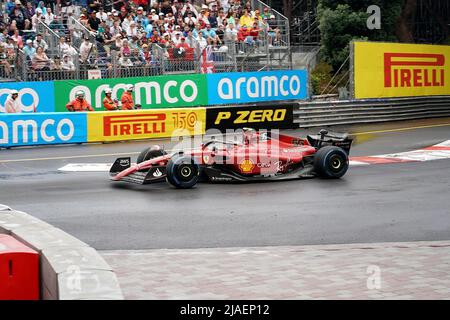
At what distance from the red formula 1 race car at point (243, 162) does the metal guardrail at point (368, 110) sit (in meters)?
10.2

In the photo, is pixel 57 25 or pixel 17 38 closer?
pixel 17 38

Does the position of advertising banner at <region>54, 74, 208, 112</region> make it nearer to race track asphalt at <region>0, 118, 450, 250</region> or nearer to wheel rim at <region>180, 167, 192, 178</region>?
race track asphalt at <region>0, 118, 450, 250</region>

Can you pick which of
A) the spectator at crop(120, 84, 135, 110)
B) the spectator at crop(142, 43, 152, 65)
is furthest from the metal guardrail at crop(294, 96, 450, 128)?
the spectator at crop(120, 84, 135, 110)

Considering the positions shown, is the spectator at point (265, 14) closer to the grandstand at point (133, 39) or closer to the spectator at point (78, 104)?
the grandstand at point (133, 39)

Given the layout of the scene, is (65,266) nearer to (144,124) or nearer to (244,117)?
(144,124)

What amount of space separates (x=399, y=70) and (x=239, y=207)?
17.7m

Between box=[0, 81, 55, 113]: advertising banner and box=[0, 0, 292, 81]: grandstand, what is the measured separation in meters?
0.47

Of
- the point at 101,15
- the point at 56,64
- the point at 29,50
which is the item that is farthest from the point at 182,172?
the point at 101,15

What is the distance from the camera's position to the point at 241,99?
27.4 meters

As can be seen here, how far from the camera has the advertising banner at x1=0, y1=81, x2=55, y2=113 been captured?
23312 millimetres

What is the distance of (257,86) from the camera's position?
27766 millimetres

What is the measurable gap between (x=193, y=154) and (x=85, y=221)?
3.72 m

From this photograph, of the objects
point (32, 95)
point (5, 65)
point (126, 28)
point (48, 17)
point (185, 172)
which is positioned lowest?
point (185, 172)
